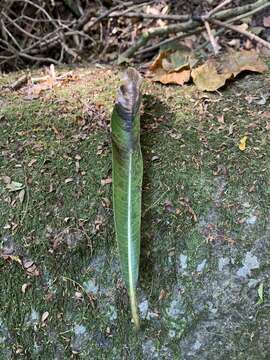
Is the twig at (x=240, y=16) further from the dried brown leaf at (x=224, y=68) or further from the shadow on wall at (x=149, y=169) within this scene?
the shadow on wall at (x=149, y=169)

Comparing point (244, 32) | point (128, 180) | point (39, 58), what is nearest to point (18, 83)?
point (39, 58)

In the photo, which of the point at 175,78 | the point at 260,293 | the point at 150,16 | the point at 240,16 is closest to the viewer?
the point at 260,293

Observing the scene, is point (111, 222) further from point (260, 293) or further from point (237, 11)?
point (237, 11)

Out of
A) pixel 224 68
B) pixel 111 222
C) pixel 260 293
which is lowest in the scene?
pixel 260 293

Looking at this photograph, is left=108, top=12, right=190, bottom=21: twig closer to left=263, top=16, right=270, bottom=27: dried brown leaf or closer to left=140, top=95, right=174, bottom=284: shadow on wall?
left=263, top=16, right=270, bottom=27: dried brown leaf

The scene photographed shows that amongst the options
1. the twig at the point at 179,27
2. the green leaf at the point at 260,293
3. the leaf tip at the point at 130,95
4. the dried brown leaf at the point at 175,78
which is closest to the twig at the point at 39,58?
the twig at the point at 179,27

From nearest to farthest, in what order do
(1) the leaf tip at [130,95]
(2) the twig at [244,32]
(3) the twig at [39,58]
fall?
1. (1) the leaf tip at [130,95]
2. (2) the twig at [244,32]
3. (3) the twig at [39,58]

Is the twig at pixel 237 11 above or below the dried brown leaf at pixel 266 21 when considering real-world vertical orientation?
above

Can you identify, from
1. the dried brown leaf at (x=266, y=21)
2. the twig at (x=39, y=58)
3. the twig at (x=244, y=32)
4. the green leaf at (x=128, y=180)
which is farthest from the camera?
the twig at (x=39, y=58)

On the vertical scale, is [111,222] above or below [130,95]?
below
